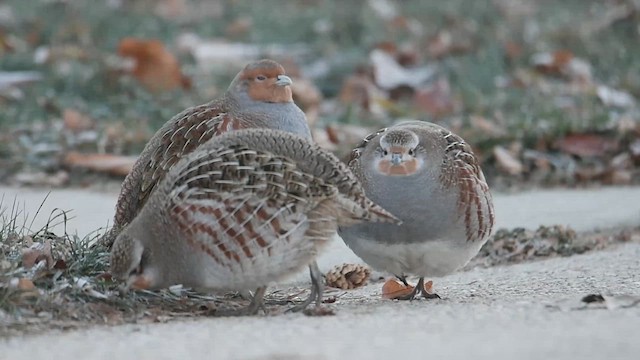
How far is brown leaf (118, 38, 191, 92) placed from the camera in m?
11.6

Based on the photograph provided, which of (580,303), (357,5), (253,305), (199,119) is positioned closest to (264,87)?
(199,119)

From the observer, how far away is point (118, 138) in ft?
33.3

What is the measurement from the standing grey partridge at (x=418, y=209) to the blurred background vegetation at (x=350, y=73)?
10.2ft

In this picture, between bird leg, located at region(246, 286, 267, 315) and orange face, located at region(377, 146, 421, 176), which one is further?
orange face, located at region(377, 146, 421, 176)

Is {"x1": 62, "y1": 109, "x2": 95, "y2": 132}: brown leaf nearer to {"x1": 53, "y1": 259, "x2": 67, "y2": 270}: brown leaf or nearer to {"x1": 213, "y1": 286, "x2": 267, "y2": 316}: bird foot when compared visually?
{"x1": 53, "y1": 259, "x2": 67, "y2": 270}: brown leaf

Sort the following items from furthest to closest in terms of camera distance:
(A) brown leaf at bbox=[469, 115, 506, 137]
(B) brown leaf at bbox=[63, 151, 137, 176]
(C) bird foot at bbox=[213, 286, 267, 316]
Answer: (A) brown leaf at bbox=[469, 115, 506, 137], (B) brown leaf at bbox=[63, 151, 137, 176], (C) bird foot at bbox=[213, 286, 267, 316]

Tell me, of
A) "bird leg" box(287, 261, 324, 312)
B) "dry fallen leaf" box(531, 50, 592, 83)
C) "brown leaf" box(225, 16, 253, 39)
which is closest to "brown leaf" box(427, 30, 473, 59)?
"dry fallen leaf" box(531, 50, 592, 83)

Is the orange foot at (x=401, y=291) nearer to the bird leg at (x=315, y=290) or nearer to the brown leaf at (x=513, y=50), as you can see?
the bird leg at (x=315, y=290)

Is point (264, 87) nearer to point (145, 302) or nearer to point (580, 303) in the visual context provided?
point (145, 302)

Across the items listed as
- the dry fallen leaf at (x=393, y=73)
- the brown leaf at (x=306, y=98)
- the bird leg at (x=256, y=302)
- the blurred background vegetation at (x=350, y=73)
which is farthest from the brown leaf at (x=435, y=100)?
the bird leg at (x=256, y=302)

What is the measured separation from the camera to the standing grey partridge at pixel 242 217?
18.3 ft

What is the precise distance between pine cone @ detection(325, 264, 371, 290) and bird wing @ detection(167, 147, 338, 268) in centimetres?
132

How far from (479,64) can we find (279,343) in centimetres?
847

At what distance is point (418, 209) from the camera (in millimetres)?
6309
